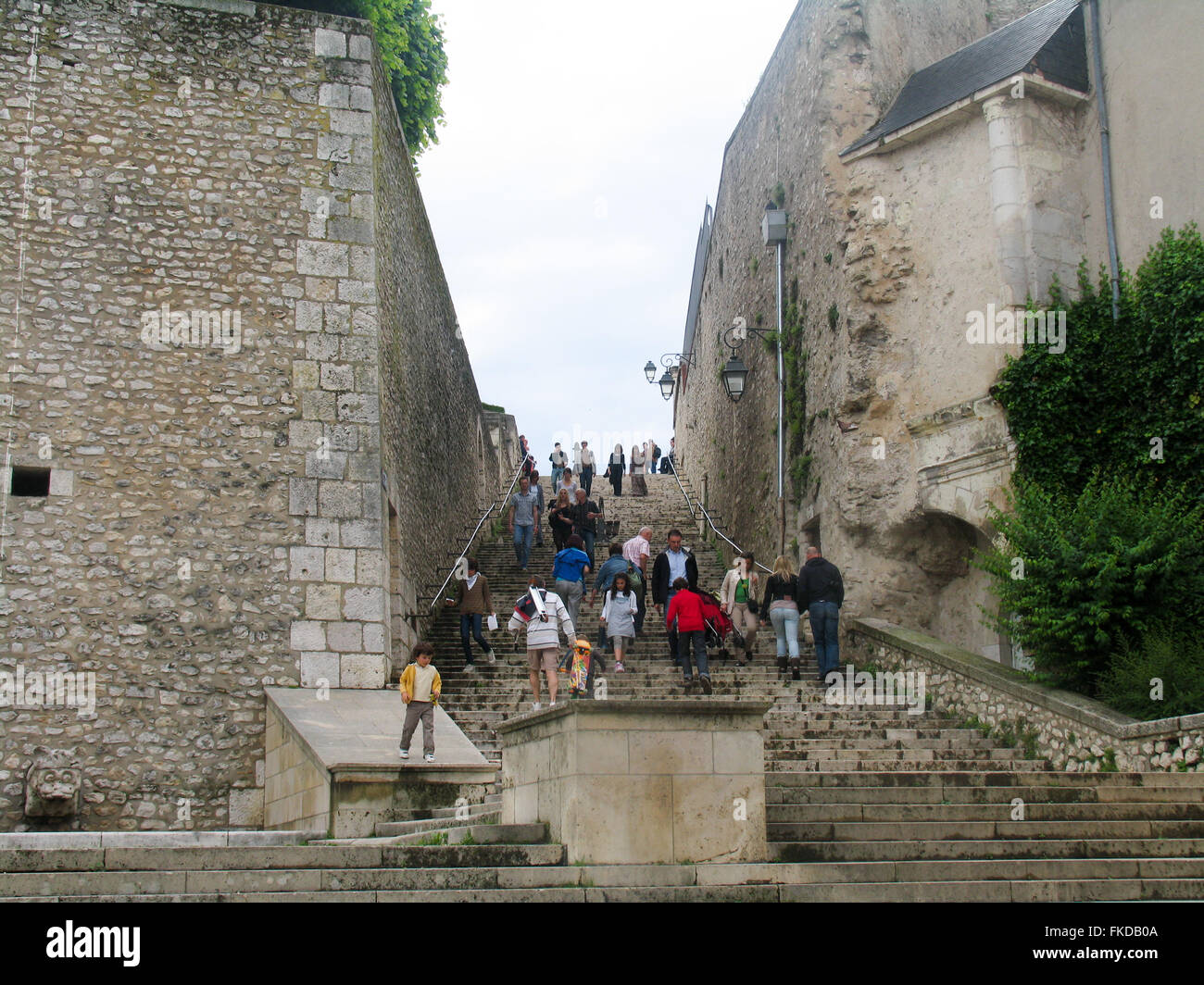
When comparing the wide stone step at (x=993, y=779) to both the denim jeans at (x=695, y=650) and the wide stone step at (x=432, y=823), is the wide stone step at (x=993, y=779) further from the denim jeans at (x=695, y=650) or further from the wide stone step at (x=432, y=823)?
the denim jeans at (x=695, y=650)

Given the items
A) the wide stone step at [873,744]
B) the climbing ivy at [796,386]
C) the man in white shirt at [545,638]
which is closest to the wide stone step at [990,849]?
the wide stone step at [873,744]

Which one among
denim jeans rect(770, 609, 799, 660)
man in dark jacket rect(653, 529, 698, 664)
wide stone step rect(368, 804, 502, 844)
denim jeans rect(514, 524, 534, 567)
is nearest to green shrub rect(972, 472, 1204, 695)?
denim jeans rect(770, 609, 799, 660)

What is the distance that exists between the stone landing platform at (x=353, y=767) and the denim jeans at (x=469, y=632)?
5.49 feet

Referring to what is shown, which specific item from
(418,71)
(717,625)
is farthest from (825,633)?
(418,71)

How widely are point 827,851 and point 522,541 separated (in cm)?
1051

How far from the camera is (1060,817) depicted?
8461 millimetres

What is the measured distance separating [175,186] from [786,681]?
7.54 m

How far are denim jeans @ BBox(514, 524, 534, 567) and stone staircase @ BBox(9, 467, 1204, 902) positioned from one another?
6.44m

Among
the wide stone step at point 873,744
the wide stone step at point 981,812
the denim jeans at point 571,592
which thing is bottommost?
the wide stone step at point 981,812

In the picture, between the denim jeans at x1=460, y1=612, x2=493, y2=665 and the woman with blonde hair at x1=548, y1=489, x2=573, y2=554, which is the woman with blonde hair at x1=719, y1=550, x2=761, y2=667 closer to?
the denim jeans at x1=460, y1=612, x2=493, y2=665

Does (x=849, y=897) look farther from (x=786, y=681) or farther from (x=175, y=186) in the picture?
(x=175, y=186)

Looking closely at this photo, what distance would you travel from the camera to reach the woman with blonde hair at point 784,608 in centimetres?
1290
